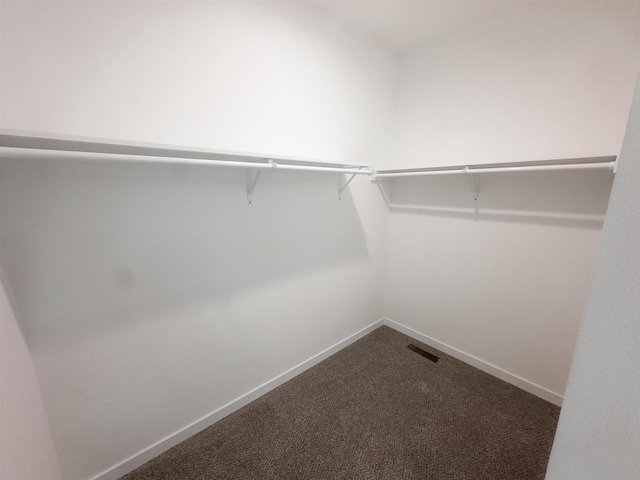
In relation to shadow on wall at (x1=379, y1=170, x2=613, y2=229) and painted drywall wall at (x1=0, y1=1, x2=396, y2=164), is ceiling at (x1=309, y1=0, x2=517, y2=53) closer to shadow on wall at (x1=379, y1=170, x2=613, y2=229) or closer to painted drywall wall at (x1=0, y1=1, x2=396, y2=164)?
painted drywall wall at (x1=0, y1=1, x2=396, y2=164)

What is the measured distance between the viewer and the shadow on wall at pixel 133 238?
0.96 metres

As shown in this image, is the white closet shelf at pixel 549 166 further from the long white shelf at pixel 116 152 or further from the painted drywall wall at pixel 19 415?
the painted drywall wall at pixel 19 415

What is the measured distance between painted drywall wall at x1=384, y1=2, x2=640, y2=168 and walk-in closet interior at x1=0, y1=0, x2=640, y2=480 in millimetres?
12

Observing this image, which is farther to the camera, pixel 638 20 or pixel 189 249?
pixel 189 249

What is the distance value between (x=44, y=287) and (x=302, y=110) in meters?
1.60

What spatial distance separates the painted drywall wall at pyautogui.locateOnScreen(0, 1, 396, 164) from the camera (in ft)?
3.00

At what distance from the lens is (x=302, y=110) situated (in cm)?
165

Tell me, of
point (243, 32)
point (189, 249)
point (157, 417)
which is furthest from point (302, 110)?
point (157, 417)

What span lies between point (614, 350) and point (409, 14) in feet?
6.97

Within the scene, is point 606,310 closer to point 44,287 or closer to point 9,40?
point 44,287

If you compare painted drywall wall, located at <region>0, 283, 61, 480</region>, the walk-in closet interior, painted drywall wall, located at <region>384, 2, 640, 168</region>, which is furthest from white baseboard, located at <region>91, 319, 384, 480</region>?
painted drywall wall, located at <region>384, 2, 640, 168</region>

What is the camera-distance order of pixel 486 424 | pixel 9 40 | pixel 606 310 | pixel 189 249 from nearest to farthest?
pixel 606 310 < pixel 9 40 < pixel 189 249 < pixel 486 424

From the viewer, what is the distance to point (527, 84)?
1555mm

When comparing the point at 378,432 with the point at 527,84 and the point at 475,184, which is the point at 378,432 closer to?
the point at 475,184
